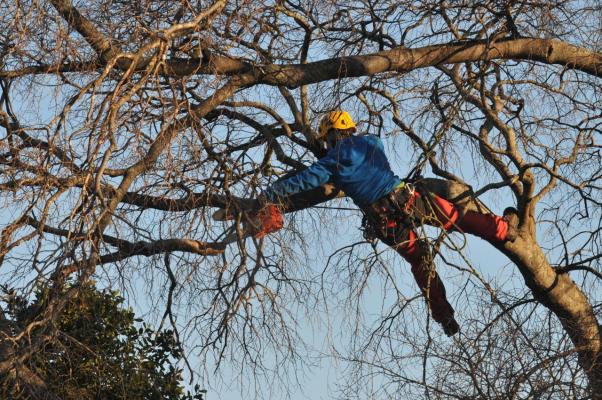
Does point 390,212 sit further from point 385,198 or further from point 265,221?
point 265,221

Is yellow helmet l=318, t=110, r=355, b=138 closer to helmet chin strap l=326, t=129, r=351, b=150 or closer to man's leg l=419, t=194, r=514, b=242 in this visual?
helmet chin strap l=326, t=129, r=351, b=150

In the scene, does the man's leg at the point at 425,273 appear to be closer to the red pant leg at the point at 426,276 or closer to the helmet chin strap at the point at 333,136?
the red pant leg at the point at 426,276

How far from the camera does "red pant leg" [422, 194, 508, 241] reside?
884cm

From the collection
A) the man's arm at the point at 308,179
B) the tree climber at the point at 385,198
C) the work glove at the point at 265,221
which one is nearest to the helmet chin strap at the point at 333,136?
the tree climber at the point at 385,198

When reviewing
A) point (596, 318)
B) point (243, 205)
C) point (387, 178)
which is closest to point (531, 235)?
point (596, 318)

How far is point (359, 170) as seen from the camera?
8602mm

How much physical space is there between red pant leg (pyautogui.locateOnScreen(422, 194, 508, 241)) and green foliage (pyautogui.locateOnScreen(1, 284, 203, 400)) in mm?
2198

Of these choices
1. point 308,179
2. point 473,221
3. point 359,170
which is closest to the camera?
point 308,179

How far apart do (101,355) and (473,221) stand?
117 inches

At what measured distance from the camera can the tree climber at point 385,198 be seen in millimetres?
8484

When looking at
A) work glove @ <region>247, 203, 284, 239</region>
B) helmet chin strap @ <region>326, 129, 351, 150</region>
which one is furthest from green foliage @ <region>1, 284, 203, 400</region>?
helmet chin strap @ <region>326, 129, 351, 150</region>

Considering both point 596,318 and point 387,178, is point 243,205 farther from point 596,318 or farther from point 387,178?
point 596,318

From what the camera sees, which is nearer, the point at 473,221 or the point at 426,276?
the point at 426,276

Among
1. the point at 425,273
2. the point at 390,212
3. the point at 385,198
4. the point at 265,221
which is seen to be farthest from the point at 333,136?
the point at 265,221
